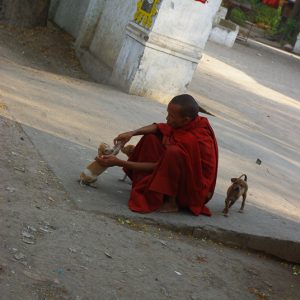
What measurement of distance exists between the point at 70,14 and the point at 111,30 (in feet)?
9.19

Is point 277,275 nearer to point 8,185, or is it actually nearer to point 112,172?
point 112,172

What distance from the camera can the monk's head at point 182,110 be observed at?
4.74 meters

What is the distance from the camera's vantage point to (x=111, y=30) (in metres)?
10.6

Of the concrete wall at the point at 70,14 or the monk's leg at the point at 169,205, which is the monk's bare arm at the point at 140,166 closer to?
the monk's leg at the point at 169,205

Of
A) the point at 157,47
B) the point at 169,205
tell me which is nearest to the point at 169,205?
the point at 169,205

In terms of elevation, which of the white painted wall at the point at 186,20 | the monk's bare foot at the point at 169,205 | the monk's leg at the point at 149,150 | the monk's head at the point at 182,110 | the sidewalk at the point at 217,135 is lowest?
the sidewalk at the point at 217,135

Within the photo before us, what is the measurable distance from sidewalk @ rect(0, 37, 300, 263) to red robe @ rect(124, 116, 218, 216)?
134 millimetres

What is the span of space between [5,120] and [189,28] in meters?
4.36

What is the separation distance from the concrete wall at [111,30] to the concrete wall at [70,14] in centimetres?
132

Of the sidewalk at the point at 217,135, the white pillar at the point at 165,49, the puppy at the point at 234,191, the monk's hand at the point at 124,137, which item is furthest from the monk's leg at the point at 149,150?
the white pillar at the point at 165,49

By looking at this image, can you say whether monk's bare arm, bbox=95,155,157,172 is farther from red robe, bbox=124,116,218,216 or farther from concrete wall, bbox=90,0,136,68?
concrete wall, bbox=90,0,136,68

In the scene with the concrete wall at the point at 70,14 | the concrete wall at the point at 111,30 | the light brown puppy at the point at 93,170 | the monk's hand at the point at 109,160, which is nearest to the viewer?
the monk's hand at the point at 109,160

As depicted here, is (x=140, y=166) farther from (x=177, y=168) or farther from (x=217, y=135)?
(x=217, y=135)

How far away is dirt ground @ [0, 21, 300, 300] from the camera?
3449 millimetres
